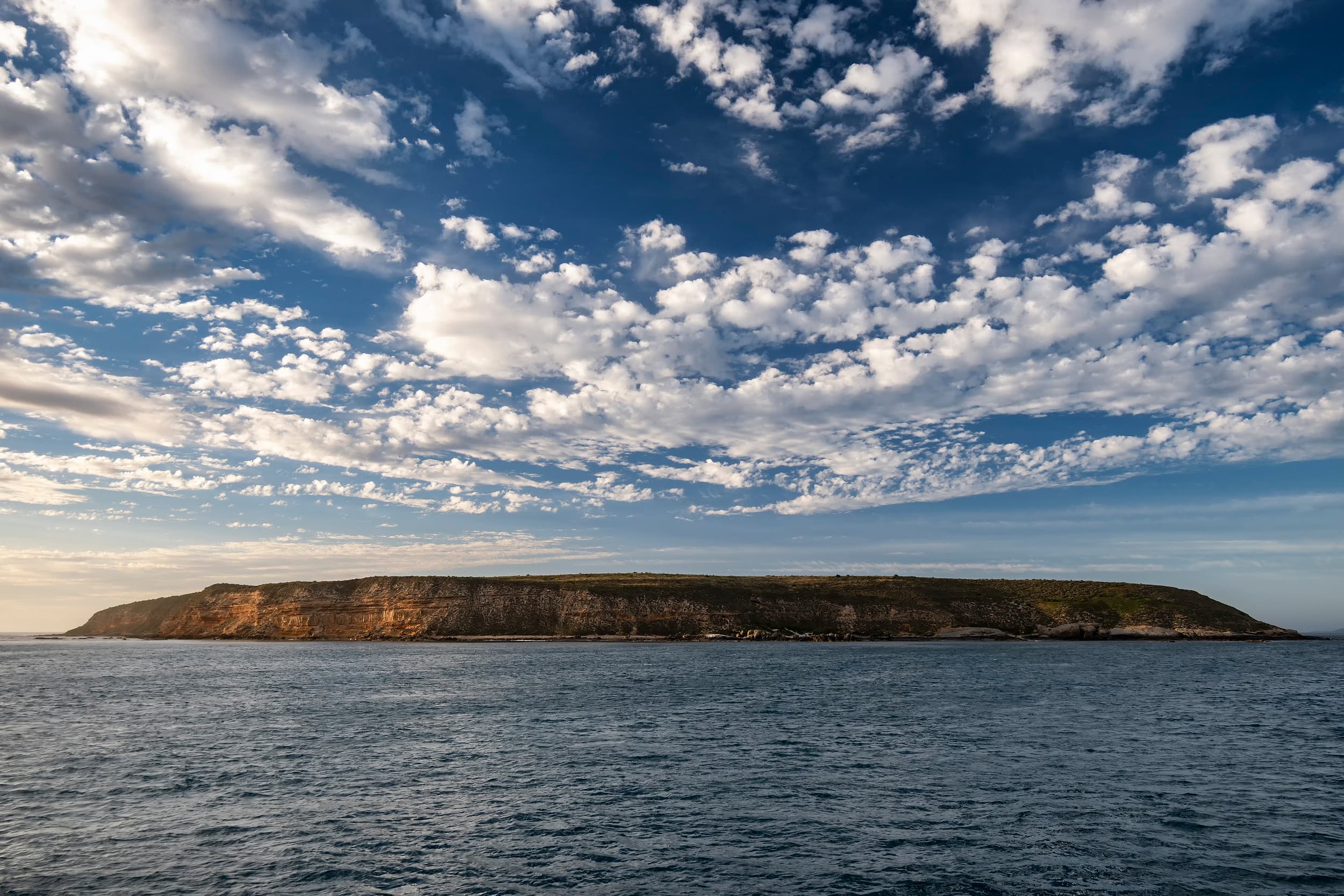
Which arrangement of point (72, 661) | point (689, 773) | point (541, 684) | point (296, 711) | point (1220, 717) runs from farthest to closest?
point (72, 661)
point (541, 684)
point (296, 711)
point (1220, 717)
point (689, 773)

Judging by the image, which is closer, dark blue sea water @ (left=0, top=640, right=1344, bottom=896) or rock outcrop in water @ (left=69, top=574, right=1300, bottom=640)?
dark blue sea water @ (left=0, top=640, right=1344, bottom=896)

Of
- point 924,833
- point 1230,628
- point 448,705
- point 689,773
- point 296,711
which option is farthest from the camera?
point 1230,628

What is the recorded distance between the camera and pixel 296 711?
181 ft

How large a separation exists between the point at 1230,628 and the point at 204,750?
222586 millimetres

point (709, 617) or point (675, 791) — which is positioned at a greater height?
point (675, 791)

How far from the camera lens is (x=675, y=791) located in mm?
30781

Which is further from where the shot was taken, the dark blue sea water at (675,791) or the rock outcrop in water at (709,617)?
the rock outcrop in water at (709,617)

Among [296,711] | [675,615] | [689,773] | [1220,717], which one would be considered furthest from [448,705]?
[675,615]

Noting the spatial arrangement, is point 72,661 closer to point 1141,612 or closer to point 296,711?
point 296,711

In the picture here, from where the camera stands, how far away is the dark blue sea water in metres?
21.1

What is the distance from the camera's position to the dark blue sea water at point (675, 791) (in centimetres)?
2109

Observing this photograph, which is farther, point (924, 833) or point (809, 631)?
point (809, 631)

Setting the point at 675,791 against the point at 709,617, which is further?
the point at 709,617

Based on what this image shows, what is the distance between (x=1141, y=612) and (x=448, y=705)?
18969cm
